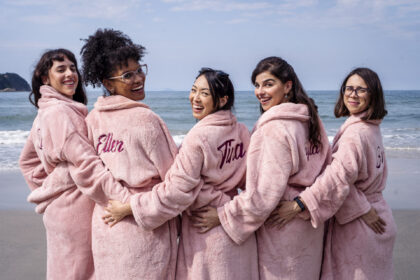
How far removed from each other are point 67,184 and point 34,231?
2933 mm

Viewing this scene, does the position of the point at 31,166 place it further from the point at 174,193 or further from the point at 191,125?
the point at 191,125

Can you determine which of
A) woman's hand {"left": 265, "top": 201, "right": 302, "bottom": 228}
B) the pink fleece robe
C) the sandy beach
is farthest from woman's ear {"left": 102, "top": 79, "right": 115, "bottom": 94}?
the sandy beach

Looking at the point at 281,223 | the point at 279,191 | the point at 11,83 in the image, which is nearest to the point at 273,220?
the point at 281,223

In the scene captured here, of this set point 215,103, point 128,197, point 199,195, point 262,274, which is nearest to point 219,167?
point 199,195

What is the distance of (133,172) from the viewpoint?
2.51 metres

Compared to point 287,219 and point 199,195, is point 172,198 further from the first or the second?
point 287,219

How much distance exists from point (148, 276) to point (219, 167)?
77cm

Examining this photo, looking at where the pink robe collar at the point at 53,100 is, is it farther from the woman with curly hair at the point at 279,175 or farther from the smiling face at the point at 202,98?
the woman with curly hair at the point at 279,175

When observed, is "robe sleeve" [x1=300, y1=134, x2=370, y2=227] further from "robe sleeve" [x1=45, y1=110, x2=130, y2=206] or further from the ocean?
the ocean

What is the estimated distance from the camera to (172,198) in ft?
7.86

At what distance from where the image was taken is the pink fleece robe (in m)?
2.53

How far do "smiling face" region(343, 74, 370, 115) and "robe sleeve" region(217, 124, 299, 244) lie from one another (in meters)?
0.63

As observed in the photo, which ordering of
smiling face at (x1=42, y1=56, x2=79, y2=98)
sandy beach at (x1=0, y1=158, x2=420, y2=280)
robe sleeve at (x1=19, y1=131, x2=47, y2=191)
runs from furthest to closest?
sandy beach at (x1=0, y1=158, x2=420, y2=280), robe sleeve at (x1=19, y1=131, x2=47, y2=191), smiling face at (x1=42, y1=56, x2=79, y2=98)

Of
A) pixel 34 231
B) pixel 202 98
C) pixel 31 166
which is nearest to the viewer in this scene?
pixel 202 98
